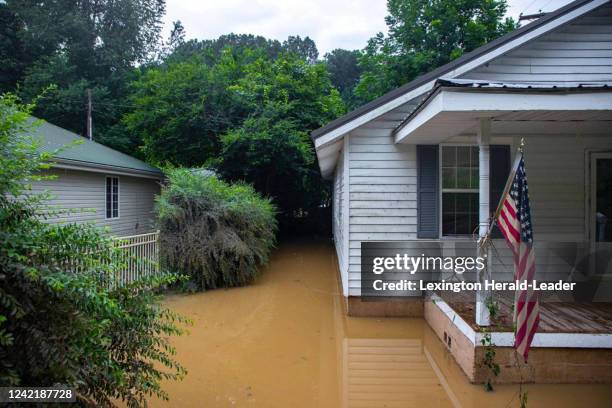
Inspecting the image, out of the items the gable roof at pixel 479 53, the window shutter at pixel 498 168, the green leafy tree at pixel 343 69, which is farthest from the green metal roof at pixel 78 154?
the green leafy tree at pixel 343 69

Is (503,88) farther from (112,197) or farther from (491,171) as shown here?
(112,197)

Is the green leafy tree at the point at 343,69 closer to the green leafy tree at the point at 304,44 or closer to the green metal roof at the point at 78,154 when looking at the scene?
the green leafy tree at the point at 304,44

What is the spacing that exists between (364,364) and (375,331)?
1240mm

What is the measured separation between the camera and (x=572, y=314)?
491 centimetres

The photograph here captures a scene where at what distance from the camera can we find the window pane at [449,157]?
6648 millimetres

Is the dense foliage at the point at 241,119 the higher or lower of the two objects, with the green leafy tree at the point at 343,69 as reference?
lower

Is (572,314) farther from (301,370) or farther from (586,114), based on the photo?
(301,370)

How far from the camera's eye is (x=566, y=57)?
6281 mm

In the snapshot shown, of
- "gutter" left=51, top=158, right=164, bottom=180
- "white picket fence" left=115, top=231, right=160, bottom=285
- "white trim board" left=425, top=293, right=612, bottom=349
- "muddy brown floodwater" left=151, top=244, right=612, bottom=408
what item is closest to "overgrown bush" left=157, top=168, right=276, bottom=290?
"white picket fence" left=115, top=231, right=160, bottom=285

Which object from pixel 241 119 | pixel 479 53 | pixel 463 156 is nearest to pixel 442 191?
pixel 463 156

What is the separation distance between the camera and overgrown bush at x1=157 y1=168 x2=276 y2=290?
8.34 meters

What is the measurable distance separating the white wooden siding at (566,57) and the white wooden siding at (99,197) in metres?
7.70

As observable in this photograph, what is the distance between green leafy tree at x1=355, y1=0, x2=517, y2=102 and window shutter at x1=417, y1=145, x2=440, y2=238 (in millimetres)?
15369

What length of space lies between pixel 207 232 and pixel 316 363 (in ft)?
14.7
